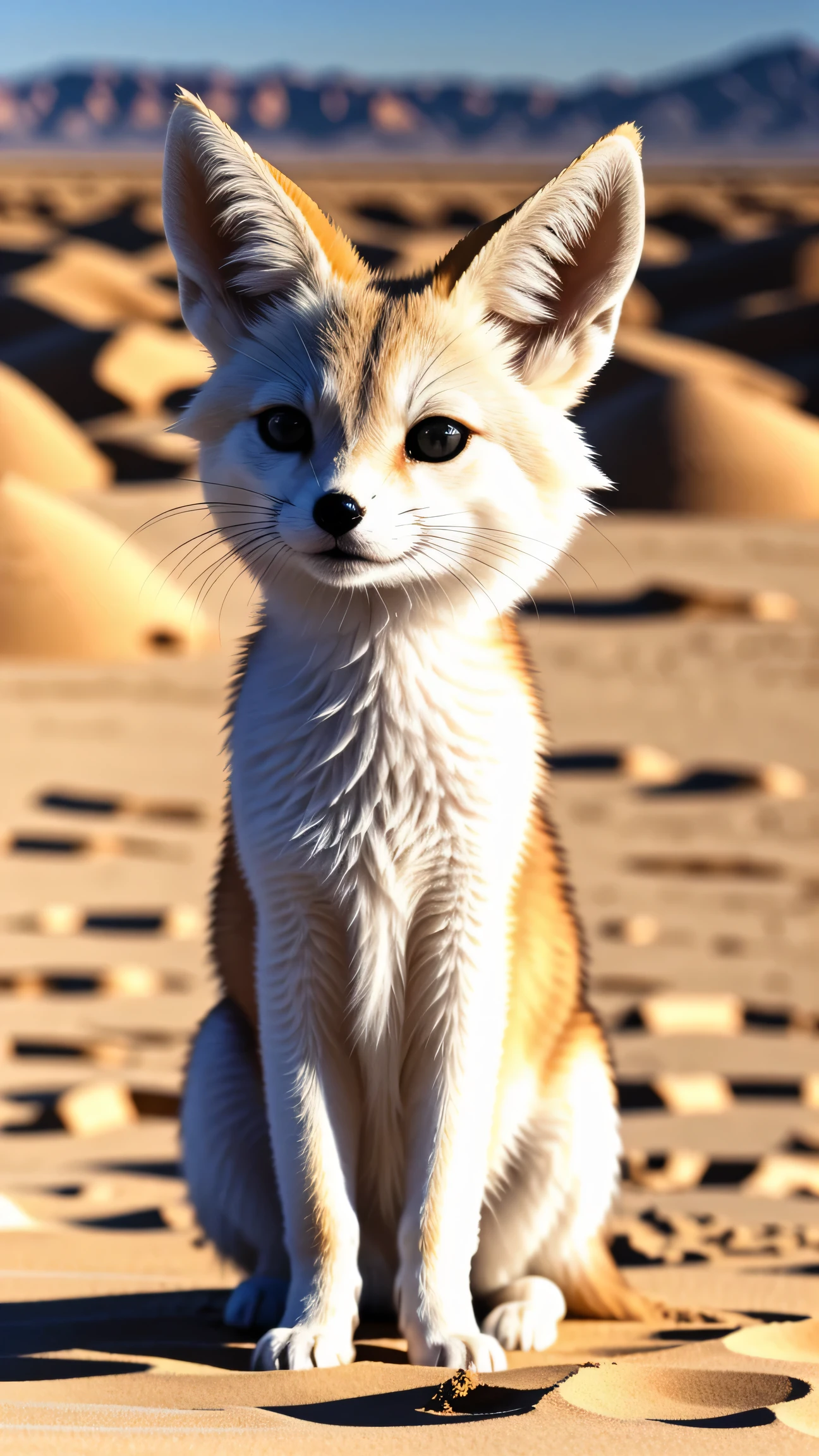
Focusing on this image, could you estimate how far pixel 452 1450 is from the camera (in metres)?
1.60

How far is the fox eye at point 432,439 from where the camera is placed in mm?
1975

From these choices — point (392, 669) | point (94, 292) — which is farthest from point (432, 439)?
point (94, 292)

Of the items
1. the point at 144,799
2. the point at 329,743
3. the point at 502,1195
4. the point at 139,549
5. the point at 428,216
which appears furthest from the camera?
the point at 428,216

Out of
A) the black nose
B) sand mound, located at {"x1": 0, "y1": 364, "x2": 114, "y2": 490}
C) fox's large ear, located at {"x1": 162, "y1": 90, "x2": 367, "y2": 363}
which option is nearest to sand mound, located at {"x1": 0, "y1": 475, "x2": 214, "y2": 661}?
sand mound, located at {"x1": 0, "y1": 364, "x2": 114, "y2": 490}

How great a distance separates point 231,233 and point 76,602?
17.8 feet

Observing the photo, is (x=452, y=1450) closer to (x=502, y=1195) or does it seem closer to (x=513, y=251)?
(x=502, y=1195)

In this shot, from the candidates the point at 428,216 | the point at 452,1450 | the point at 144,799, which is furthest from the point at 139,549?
the point at 428,216

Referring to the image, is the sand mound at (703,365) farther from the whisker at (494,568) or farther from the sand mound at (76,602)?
the whisker at (494,568)

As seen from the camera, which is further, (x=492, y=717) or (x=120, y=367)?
(x=120, y=367)

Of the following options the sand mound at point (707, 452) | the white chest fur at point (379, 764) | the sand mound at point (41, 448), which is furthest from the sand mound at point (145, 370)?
the white chest fur at point (379, 764)

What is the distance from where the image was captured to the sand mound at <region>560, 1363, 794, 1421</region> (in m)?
1.77

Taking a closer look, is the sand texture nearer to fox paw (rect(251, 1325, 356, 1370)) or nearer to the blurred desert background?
the blurred desert background

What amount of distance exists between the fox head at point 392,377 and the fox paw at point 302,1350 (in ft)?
3.33

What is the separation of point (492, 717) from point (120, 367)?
1220 cm
